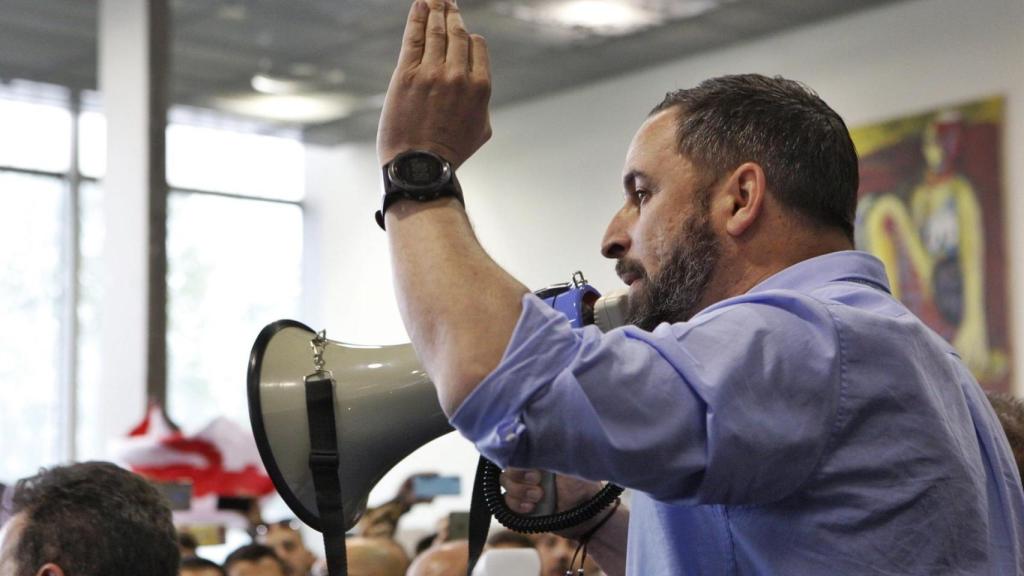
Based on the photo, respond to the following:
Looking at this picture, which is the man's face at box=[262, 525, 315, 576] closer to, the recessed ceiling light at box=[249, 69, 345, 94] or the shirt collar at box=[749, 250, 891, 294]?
the shirt collar at box=[749, 250, 891, 294]

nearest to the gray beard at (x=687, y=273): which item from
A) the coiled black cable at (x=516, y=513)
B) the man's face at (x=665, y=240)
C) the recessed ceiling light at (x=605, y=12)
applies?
the man's face at (x=665, y=240)

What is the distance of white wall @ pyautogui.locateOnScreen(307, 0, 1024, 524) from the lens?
7383 millimetres

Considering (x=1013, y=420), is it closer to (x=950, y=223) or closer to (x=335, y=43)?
(x=950, y=223)

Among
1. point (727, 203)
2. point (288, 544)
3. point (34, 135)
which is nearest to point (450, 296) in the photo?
point (727, 203)

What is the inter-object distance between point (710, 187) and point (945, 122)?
656cm

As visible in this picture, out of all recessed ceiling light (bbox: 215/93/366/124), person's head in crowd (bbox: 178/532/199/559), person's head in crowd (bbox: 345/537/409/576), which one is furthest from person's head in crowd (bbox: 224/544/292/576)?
recessed ceiling light (bbox: 215/93/366/124)

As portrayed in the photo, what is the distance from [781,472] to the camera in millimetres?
1077

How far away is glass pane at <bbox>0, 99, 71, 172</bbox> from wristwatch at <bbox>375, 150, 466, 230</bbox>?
33.2 feet

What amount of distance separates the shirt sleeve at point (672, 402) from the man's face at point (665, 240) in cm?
19

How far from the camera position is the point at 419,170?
113 centimetres

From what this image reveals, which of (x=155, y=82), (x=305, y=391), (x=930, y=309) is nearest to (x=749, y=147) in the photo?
(x=305, y=391)

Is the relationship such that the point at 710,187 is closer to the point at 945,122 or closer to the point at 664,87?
the point at 945,122

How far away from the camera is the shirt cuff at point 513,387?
40.4 inches

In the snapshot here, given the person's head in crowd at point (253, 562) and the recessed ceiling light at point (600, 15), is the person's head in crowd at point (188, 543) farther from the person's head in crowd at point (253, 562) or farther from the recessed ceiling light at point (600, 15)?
the recessed ceiling light at point (600, 15)
